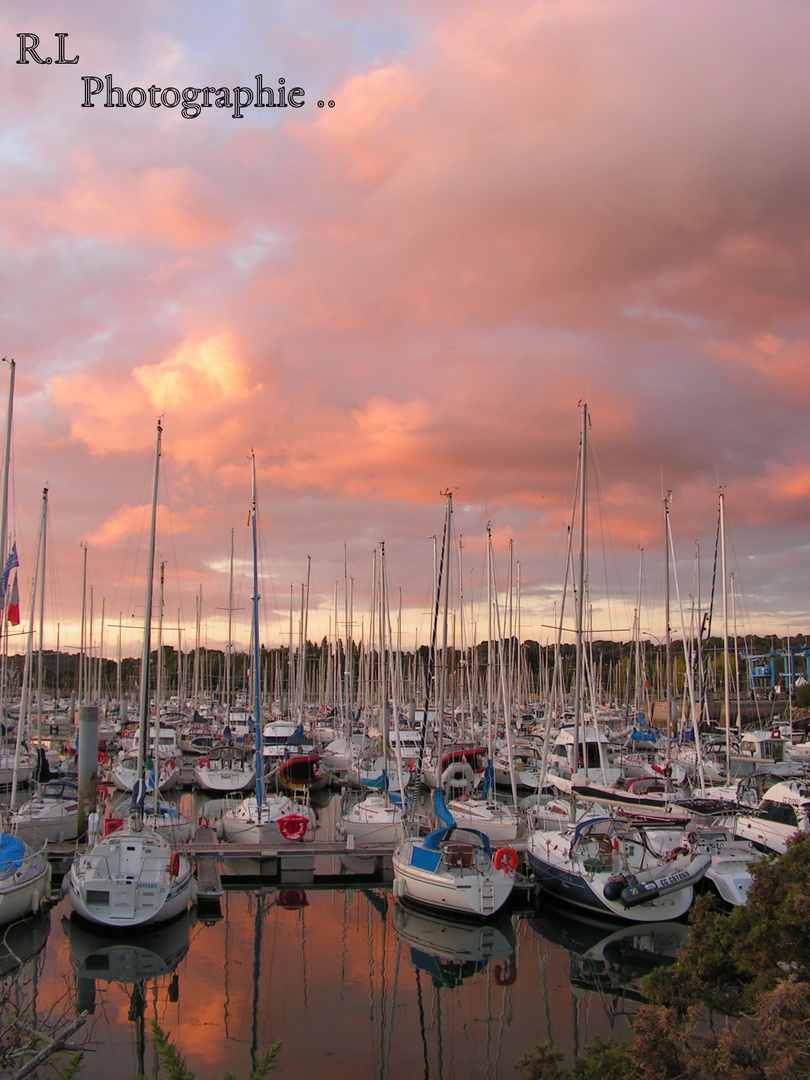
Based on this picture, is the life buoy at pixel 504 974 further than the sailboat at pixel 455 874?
No

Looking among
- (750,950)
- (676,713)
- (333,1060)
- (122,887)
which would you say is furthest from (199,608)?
(750,950)

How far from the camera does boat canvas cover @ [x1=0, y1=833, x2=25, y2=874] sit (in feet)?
75.4

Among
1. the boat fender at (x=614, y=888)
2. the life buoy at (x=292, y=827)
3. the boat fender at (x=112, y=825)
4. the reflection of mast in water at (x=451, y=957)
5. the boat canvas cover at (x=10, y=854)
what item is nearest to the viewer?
the reflection of mast in water at (x=451, y=957)

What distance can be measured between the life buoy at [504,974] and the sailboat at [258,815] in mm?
11486

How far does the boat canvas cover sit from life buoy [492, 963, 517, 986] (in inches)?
540

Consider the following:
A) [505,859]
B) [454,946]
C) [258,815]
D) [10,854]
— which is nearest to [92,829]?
[10,854]

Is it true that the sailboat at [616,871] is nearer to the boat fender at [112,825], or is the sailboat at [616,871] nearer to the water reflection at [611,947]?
the water reflection at [611,947]

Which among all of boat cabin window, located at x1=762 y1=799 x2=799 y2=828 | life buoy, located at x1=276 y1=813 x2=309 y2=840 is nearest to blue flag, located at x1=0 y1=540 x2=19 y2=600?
life buoy, located at x1=276 y1=813 x2=309 y2=840

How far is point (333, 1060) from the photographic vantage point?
1659 cm

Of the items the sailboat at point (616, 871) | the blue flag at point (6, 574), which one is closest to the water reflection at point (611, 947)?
the sailboat at point (616, 871)

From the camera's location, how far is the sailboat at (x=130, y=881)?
22.6 m

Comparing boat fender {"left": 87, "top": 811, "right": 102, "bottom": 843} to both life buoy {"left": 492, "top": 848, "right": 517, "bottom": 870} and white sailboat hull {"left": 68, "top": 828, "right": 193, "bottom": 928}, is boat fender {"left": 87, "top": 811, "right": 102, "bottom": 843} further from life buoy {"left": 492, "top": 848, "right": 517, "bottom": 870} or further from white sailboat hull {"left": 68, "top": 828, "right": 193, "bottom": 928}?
life buoy {"left": 492, "top": 848, "right": 517, "bottom": 870}

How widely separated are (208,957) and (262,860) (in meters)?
7.37

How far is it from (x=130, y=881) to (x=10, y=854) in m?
3.69
